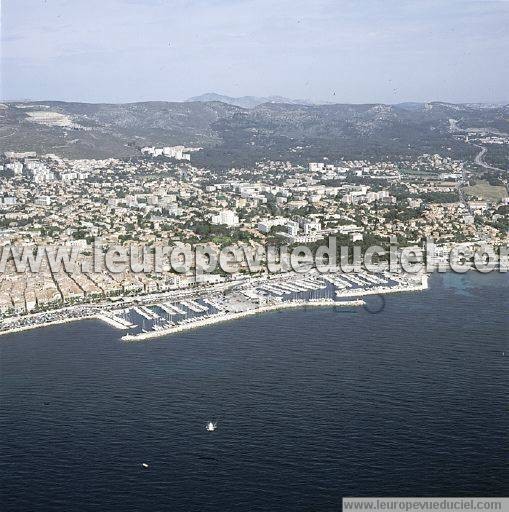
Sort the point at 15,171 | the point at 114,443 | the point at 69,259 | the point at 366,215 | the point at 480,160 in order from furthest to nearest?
the point at 480,160, the point at 15,171, the point at 366,215, the point at 69,259, the point at 114,443

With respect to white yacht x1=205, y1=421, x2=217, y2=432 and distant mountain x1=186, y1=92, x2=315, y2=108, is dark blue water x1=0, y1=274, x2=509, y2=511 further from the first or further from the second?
distant mountain x1=186, y1=92, x2=315, y2=108

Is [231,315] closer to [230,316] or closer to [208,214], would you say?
[230,316]

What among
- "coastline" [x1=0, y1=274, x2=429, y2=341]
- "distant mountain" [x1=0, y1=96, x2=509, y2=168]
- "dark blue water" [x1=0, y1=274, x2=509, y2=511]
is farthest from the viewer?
"distant mountain" [x1=0, y1=96, x2=509, y2=168]

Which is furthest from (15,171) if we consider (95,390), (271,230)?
(95,390)

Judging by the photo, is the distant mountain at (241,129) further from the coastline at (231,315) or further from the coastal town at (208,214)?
the coastline at (231,315)

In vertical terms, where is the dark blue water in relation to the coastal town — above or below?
below

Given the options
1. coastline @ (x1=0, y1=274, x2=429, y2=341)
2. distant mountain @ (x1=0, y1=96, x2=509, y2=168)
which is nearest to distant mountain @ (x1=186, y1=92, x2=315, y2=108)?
distant mountain @ (x1=0, y1=96, x2=509, y2=168)

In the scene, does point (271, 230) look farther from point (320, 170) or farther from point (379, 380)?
point (320, 170)

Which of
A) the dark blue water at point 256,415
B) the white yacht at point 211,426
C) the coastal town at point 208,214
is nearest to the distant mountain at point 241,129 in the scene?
the coastal town at point 208,214
